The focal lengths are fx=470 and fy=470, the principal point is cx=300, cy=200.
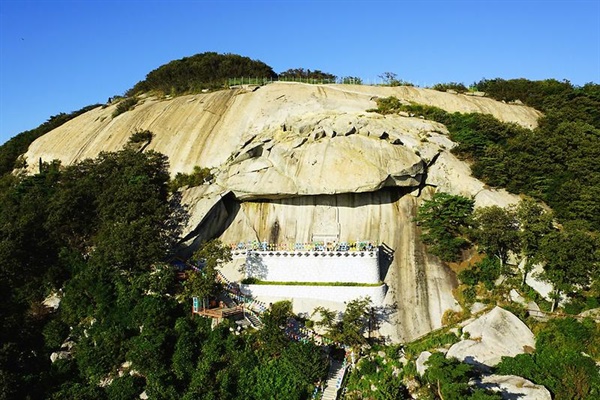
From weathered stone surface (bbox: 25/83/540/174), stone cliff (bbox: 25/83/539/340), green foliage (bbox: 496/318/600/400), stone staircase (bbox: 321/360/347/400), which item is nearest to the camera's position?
green foliage (bbox: 496/318/600/400)

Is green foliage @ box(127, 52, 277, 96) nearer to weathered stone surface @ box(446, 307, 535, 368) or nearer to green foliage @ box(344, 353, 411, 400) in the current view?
green foliage @ box(344, 353, 411, 400)

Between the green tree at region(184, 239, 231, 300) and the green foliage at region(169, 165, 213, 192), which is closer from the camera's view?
the green tree at region(184, 239, 231, 300)

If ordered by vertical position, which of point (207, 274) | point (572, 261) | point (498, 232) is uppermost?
point (498, 232)

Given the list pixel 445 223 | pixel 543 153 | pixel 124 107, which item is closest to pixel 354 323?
pixel 445 223

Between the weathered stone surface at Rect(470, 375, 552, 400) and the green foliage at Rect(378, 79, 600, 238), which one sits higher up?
the green foliage at Rect(378, 79, 600, 238)

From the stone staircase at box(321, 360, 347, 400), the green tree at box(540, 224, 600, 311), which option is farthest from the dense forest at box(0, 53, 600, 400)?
the stone staircase at box(321, 360, 347, 400)

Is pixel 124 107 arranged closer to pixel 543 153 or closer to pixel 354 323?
pixel 354 323
